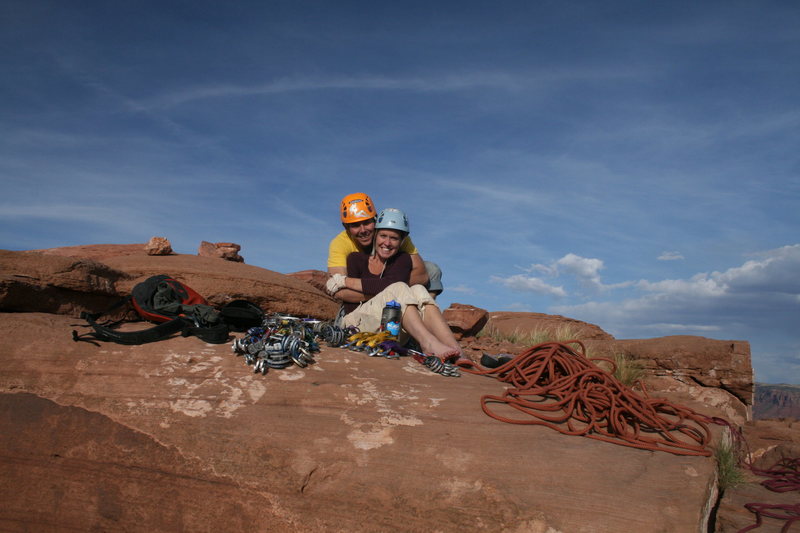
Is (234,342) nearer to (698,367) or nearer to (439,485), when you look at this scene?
(439,485)

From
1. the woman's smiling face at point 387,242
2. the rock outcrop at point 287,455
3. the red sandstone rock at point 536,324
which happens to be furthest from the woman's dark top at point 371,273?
the red sandstone rock at point 536,324

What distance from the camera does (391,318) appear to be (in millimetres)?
5246

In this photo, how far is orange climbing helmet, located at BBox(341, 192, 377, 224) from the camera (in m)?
6.62

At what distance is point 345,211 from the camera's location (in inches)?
264

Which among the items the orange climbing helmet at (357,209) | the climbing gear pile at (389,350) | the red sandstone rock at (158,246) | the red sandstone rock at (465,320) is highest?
the orange climbing helmet at (357,209)

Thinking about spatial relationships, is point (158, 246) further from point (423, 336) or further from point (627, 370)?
point (627, 370)

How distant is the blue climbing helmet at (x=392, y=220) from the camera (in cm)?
637

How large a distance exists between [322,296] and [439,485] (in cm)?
629

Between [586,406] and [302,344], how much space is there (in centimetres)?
219

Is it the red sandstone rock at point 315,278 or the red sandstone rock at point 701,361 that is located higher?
the red sandstone rock at point 315,278

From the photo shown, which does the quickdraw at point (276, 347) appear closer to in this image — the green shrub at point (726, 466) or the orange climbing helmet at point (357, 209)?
the orange climbing helmet at point (357, 209)

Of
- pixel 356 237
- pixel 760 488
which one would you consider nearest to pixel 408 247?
pixel 356 237

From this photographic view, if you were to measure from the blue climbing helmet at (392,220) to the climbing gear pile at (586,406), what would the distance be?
2.24 m

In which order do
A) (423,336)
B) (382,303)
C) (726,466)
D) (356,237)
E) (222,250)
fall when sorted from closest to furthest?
(726,466), (423,336), (382,303), (356,237), (222,250)
